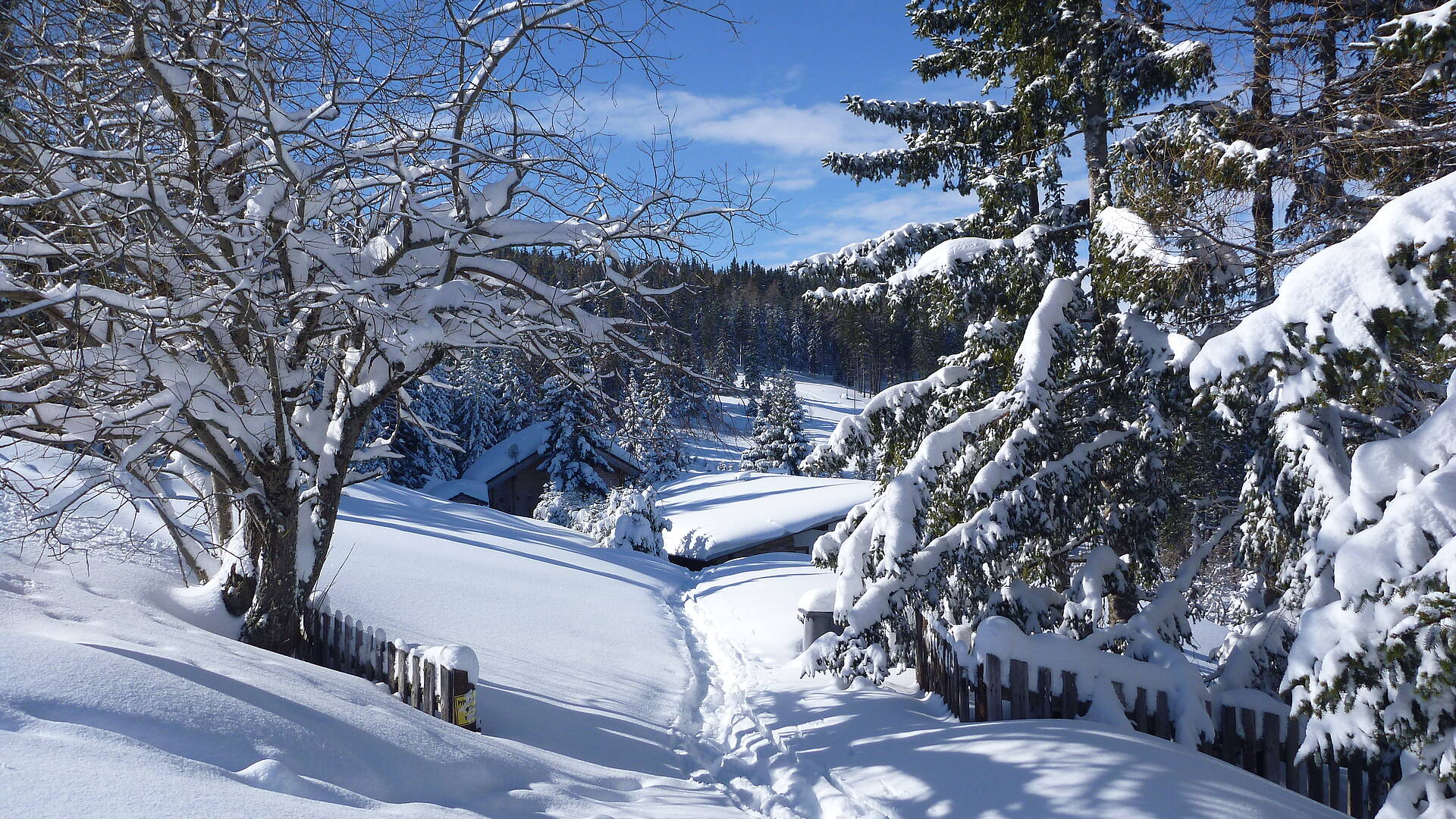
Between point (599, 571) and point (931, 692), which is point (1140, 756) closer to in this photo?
point (931, 692)

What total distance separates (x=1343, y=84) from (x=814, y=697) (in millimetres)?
6722

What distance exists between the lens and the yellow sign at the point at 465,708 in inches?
224

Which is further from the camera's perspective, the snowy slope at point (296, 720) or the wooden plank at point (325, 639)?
the wooden plank at point (325, 639)

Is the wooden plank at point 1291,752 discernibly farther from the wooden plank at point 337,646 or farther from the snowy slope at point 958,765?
the wooden plank at point 337,646

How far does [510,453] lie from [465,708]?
39462mm

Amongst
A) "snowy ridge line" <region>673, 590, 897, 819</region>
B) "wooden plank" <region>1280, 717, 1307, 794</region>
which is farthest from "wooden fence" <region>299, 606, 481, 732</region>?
"wooden plank" <region>1280, 717, 1307, 794</region>

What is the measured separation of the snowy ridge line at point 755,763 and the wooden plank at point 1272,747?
3.13 metres

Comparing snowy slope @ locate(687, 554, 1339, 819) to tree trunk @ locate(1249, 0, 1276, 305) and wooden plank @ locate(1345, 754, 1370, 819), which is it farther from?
tree trunk @ locate(1249, 0, 1276, 305)

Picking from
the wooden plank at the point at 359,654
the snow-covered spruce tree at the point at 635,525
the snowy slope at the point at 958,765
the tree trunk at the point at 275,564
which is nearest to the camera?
the snowy slope at the point at 958,765

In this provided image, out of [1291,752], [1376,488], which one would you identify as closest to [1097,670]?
[1291,752]

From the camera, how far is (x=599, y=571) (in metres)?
17.6

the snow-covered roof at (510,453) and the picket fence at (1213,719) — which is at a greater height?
the snow-covered roof at (510,453)

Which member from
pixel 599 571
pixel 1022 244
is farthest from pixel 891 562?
pixel 599 571

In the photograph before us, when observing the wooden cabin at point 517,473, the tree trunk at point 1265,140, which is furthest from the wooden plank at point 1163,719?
the wooden cabin at point 517,473
